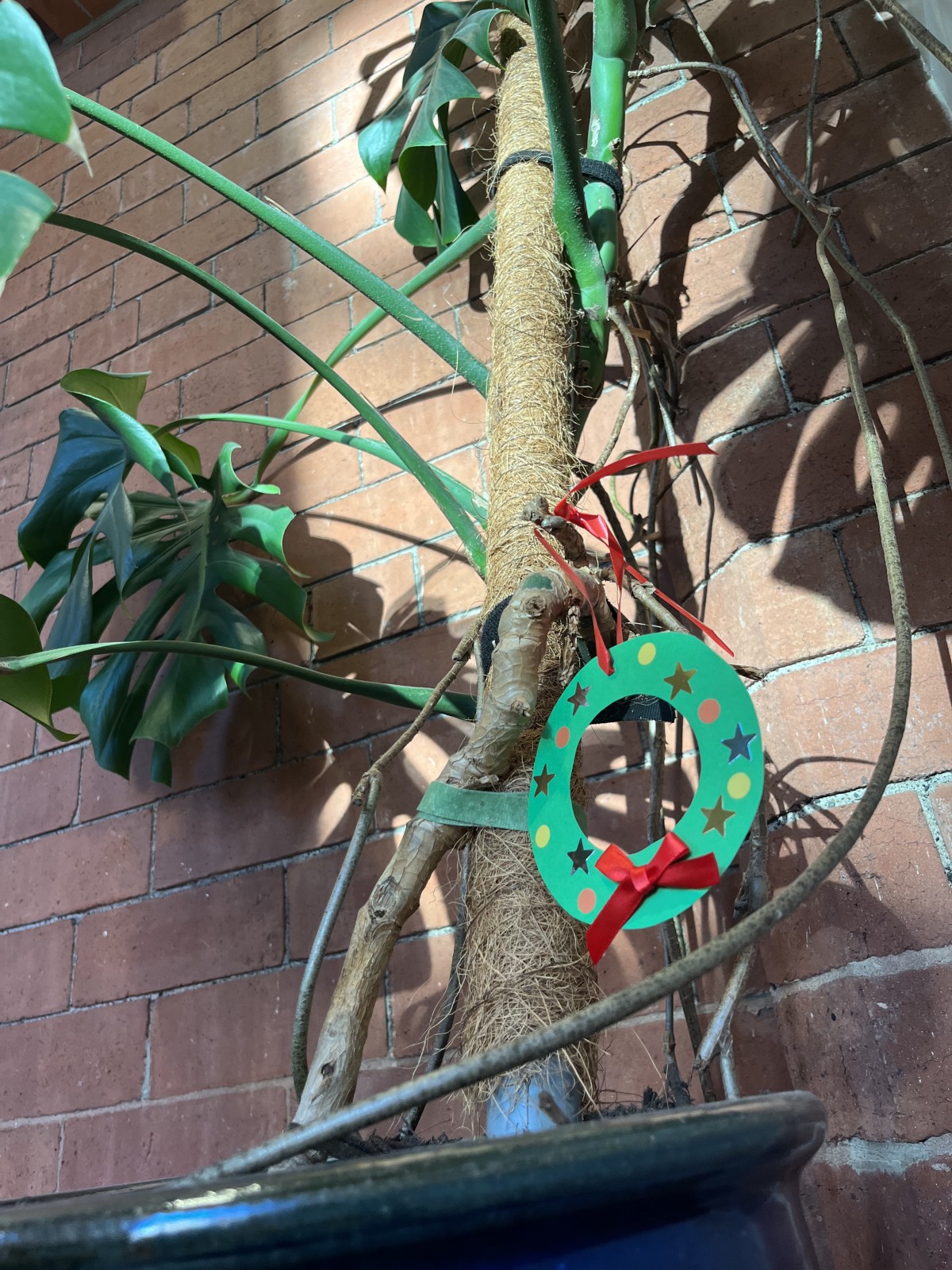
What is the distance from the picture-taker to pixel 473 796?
571 mm

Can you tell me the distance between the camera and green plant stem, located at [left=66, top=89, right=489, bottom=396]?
86 centimetres

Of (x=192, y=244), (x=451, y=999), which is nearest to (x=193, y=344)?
(x=192, y=244)

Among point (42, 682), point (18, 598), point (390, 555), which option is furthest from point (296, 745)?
point (18, 598)

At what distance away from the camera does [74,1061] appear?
4.00ft

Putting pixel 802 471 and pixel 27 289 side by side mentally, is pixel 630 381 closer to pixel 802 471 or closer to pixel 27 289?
pixel 802 471

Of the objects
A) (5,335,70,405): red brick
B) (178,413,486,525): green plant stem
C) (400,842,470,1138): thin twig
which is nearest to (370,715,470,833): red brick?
(178,413,486,525): green plant stem

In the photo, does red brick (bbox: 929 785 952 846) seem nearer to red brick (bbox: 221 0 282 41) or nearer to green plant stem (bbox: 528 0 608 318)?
green plant stem (bbox: 528 0 608 318)

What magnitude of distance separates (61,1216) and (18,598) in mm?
1476

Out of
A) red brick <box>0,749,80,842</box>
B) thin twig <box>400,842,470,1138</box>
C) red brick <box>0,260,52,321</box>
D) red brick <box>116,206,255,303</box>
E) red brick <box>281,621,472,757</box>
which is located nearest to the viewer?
thin twig <box>400,842,470,1138</box>

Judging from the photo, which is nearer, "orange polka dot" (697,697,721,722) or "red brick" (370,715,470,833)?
"orange polka dot" (697,697,721,722)

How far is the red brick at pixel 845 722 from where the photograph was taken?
2.50ft

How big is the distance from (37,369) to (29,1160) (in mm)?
1340

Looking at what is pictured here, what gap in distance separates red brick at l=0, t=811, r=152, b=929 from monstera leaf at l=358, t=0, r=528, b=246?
89 centimetres

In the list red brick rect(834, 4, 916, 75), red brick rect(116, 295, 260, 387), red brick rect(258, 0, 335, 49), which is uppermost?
red brick rect(258, 0, 335, 49)
